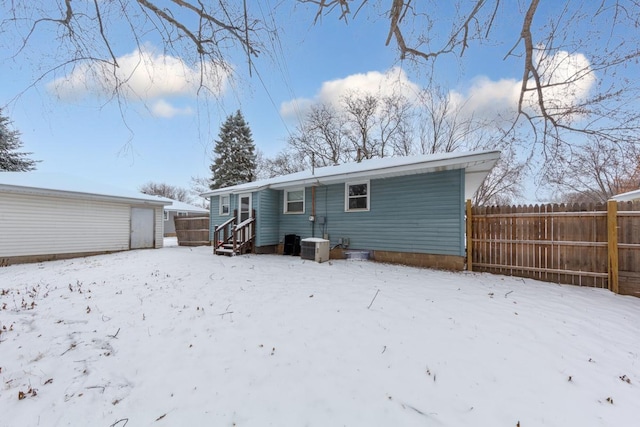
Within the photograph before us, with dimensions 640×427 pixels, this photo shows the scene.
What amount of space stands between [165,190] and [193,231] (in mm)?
31825

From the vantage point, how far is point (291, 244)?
10.1 meters

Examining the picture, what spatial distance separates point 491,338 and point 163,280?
6.32m

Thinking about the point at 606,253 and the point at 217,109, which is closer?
the point at 217,109

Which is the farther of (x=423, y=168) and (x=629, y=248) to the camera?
(x=423, y=168)

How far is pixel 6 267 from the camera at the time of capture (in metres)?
8.65

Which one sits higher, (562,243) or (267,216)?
(267,216)

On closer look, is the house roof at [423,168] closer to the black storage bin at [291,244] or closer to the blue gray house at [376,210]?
the blue gray house at [376,210]

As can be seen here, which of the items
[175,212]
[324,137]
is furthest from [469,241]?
[175,212]

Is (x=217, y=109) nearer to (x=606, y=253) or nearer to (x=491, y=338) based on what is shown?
(x=491, y=338)

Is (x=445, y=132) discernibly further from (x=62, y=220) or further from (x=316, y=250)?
(x=62, y=220)

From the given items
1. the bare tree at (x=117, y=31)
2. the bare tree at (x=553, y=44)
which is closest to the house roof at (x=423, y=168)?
the bare tree at (x=553, y=44)

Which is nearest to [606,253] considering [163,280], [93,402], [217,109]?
[217,109]

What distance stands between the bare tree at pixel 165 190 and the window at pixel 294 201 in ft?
122

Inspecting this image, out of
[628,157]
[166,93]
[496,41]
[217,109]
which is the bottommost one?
[628,157]
